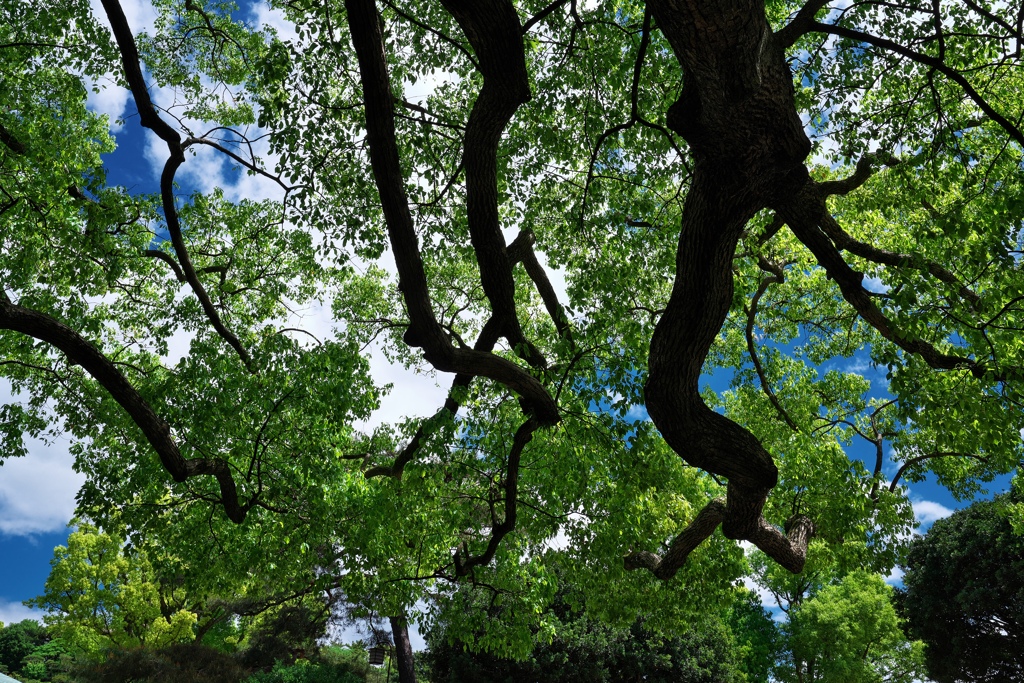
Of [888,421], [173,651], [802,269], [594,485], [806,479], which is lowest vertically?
[173,651]

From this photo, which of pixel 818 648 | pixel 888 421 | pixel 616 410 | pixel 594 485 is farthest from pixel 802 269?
pixel 818 648

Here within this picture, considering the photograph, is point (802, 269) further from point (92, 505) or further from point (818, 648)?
point (818, 648)

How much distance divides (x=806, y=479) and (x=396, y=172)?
9641mm

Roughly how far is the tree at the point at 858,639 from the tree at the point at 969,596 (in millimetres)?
757

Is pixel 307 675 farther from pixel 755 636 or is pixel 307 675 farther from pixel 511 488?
pixel 511 488

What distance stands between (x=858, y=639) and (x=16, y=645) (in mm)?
42559

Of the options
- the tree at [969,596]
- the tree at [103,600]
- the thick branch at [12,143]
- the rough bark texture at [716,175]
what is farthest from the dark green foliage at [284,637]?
the rough bark texture at [716,175]

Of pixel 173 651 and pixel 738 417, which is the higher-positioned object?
pixel 738 417

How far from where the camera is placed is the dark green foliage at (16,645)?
3752 centimetres

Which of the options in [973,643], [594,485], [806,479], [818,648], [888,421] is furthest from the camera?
[818,648]

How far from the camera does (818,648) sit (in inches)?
1000

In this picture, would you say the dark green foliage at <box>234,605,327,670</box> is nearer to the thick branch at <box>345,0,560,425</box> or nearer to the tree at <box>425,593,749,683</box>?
the tree at <box>425,593,749,683</box>

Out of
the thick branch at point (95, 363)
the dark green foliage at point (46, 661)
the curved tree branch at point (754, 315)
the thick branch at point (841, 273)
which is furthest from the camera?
the dark green foliage at point (46, 661)

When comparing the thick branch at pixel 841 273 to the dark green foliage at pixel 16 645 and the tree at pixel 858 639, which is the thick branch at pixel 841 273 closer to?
the tree at pixel 858 639
